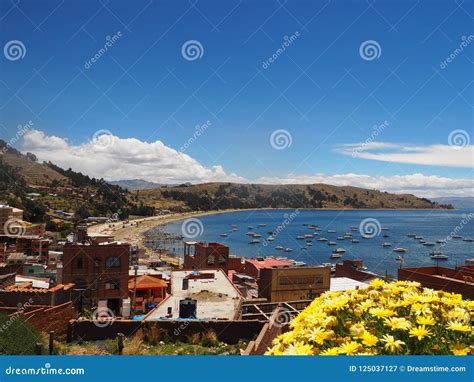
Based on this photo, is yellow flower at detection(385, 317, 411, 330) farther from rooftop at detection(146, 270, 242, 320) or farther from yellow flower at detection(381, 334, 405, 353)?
rooftop at detection(146, 270, 242, 320)

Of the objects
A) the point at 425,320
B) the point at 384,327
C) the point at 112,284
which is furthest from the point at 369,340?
the point at 112,284

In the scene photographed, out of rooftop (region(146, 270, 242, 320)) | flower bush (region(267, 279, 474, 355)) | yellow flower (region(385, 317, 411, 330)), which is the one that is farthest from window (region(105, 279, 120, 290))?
yellow flower (region(385, 317, 411, 330))

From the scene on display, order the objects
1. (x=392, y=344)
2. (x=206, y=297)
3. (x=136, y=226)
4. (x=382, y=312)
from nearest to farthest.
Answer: (x=392, y=344) < (x=382, y=312) < (x=206, y=297) < (x=136, y=226)

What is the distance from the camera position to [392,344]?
2.04m

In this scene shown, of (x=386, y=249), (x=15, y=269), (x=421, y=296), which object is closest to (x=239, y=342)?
(x=421, y=296)

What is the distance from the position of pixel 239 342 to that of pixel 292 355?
8.98 metres

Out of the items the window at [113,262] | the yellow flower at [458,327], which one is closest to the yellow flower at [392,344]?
the yellow flower at [458,327]

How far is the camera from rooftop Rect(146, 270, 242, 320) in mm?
13406

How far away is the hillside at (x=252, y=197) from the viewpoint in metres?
153

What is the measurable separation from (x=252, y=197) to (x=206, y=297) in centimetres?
14543

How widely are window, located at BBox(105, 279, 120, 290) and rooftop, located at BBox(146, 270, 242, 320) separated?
2.64 meters

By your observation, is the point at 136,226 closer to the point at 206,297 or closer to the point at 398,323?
the point at 206,297

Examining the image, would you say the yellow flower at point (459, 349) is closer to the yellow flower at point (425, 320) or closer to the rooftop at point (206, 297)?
the yellow flower at point (425, 320)

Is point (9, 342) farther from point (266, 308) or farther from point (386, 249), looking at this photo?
point (386, 249)
